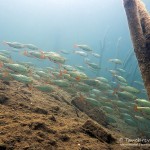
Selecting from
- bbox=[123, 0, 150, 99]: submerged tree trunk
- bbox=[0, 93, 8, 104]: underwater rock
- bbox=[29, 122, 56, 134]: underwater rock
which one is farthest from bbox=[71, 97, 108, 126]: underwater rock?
bbox=[123, 0, 150, 99]: submerged tree trunk

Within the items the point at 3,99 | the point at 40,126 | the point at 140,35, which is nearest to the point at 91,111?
the point at 3,99

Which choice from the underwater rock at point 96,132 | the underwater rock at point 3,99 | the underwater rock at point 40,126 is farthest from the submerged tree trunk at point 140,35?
the underwater rock at point 3,99

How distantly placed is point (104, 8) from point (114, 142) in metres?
123

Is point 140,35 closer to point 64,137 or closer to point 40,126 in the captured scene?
point 64,137

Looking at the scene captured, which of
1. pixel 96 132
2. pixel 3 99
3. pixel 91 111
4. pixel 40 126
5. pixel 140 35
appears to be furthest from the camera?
pixel 91 111

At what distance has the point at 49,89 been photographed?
919 centimetres

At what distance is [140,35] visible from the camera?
13.8 feet

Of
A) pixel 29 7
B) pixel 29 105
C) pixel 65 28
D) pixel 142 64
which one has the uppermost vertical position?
pixel 29 7

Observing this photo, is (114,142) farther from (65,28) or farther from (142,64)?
(65,28)

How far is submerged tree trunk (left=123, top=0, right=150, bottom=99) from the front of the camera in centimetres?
400

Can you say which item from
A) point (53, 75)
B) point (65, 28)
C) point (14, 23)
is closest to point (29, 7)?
point (14, 23)

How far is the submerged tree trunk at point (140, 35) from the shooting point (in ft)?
13.1

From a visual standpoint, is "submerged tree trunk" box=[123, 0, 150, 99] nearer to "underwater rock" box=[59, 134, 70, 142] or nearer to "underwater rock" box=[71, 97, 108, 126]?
"underwater rock" box=[59, 134, 70, 142]

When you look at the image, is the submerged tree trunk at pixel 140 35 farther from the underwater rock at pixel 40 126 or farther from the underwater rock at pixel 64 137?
the underwater rock at pixel 40 126
